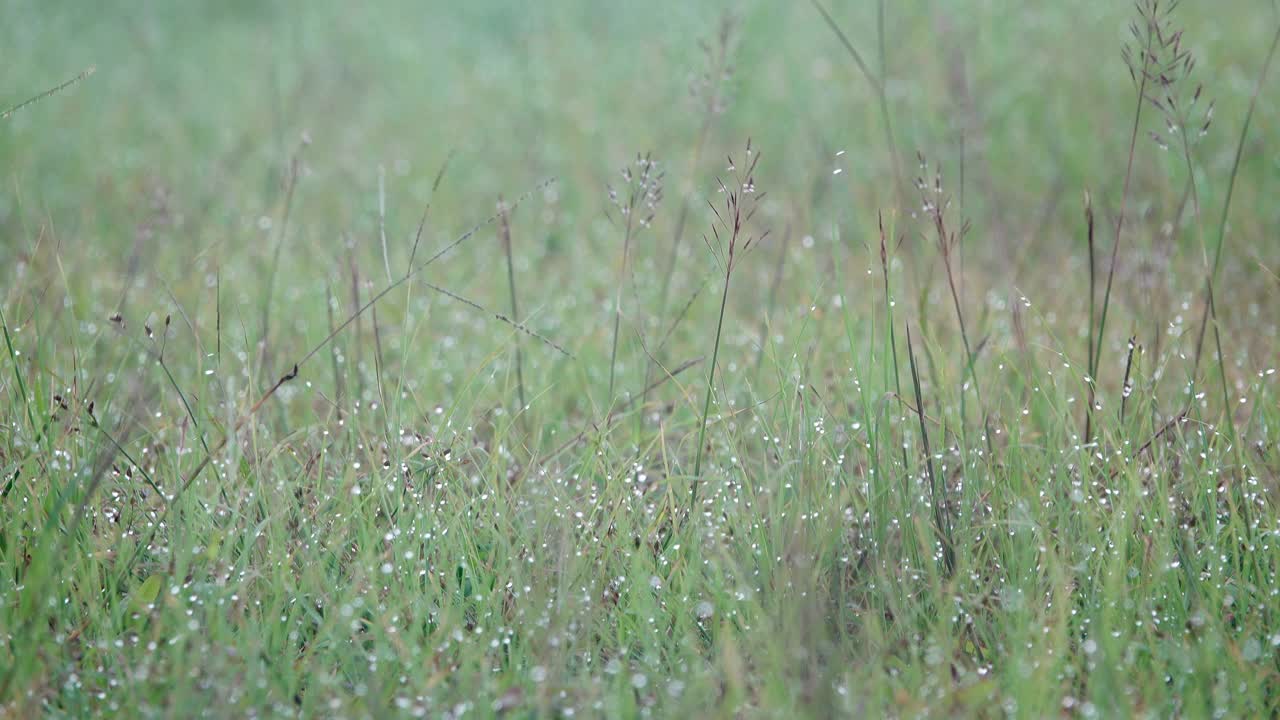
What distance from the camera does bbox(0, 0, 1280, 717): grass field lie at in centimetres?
182

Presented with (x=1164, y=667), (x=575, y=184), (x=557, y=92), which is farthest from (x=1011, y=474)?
(x=557, y=92)

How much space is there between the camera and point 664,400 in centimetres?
308

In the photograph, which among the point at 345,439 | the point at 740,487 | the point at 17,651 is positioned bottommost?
the point at 17,651

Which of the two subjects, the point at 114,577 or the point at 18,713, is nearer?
the point at 18,713

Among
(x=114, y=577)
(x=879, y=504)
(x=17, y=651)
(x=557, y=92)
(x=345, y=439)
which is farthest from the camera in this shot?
(x=557, y=92)

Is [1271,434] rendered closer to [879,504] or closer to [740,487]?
[879,504]

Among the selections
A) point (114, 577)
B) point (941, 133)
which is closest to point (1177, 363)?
point (941, 133)

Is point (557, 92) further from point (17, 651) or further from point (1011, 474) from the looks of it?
point (17, 651)

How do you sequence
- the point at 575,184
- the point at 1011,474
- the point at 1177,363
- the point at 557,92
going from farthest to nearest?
1. the point at 557,92
2. the point at 575,184
3. the point at 1177,363
4. the point at 1011,474

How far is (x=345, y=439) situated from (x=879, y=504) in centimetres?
134

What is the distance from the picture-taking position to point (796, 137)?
532 cm

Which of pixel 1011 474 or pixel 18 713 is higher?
pixel 1011 474

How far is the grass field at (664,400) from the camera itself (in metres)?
1.82

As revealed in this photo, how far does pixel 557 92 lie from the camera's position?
6031mm
